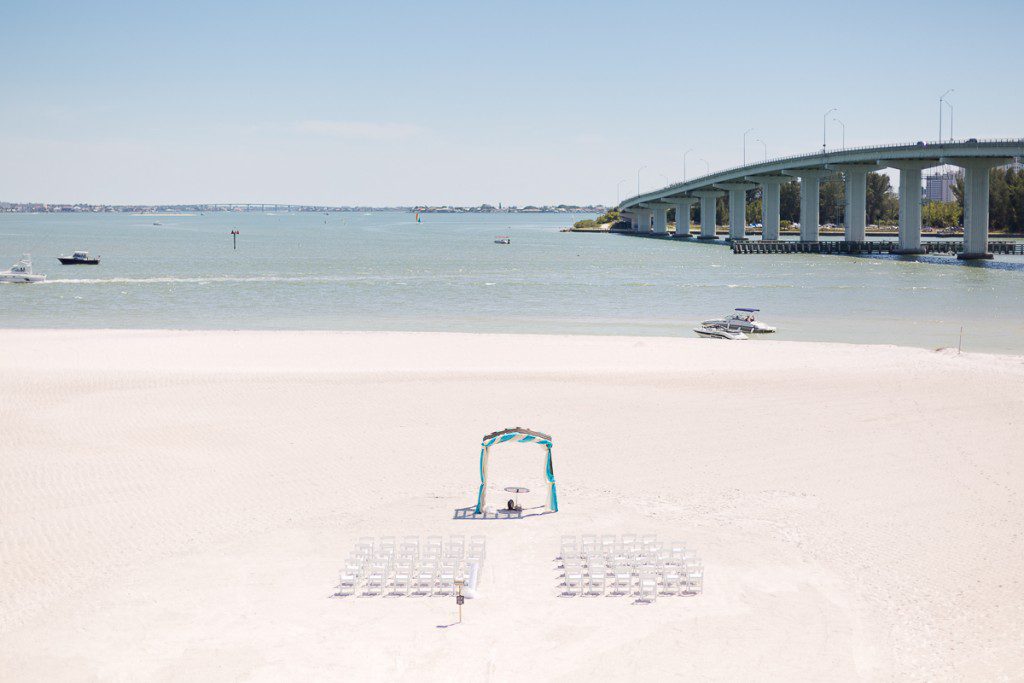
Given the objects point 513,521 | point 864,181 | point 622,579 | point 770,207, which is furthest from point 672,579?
point 770,207

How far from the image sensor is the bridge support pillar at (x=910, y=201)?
330 feet

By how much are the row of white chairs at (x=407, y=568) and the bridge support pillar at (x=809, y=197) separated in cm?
11228

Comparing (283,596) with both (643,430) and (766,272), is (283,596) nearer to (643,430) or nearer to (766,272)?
(643,430)

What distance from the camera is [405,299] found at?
65688 millimetres

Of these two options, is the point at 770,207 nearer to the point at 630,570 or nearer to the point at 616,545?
the point at 616,545

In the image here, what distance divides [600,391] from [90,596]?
56.6 feet

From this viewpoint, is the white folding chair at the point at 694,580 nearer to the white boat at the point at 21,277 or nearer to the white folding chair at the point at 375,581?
the white folding chair at the point at 375,581

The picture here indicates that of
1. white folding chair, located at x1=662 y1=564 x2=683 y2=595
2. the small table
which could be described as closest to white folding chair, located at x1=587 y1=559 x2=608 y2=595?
white folding chair, located at x1=662 y1=564 x2=683 y2=595

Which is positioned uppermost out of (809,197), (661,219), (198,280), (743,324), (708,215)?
(809,197)

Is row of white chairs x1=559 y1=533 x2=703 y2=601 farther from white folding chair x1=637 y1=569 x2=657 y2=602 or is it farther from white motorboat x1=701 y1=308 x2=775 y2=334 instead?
white motorboat x1=701 y1=308 x2=775 y2=334

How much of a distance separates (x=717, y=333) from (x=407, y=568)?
108ft

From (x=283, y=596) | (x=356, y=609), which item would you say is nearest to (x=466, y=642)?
(x=356, y=609)

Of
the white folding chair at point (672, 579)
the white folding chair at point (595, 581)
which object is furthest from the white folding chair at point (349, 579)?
the white folding chair at point (672, 579)

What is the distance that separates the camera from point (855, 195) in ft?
384
